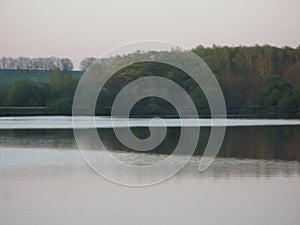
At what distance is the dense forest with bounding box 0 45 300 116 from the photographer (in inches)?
1501

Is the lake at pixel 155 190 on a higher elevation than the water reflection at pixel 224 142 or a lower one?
lower

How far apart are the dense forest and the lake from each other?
836 inches

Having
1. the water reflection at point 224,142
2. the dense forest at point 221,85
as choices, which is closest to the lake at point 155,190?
the water reflection at point 224,142

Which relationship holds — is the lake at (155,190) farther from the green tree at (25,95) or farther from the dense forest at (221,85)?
the green tree at (25,95)

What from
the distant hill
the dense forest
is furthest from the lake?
the distant hill

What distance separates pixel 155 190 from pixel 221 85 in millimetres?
31426

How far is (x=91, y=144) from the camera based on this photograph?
18.4 m

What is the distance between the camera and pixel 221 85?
137 ft

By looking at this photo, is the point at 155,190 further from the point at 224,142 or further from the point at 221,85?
the point at 221,85

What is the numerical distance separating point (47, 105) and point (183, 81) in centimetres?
824

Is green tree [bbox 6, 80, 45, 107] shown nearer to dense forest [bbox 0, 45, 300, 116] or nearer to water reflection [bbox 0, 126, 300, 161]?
dense forest [bbox 0, 45, 300, 116]

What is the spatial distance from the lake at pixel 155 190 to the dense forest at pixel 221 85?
21239 mm

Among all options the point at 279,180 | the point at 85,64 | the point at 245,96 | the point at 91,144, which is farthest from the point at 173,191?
the point at 85,64

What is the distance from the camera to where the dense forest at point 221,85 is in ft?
125
